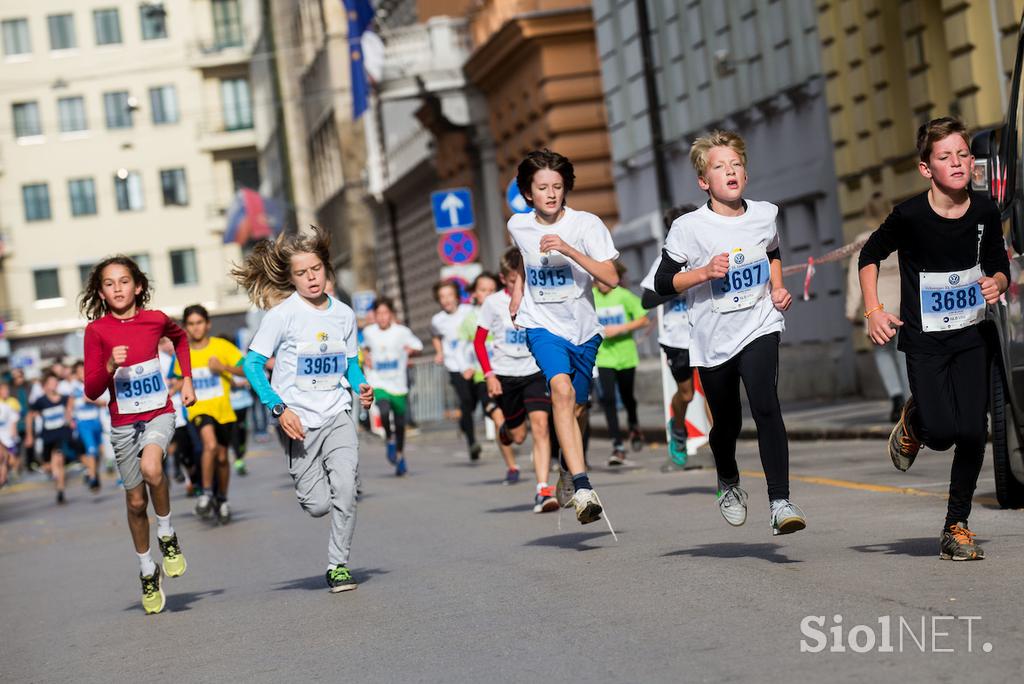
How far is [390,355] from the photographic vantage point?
866 inches

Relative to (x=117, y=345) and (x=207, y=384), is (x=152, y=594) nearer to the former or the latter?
(x=117, y=345)

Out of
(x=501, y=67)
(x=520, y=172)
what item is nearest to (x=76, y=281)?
(x=501, y=67)

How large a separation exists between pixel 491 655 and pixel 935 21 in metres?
16.1

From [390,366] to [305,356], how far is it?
1147 centimetres

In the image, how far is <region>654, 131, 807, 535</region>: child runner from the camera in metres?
9.05

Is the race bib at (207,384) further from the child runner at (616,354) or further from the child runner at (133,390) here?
the child runner at (133,390)

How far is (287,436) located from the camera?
10.4 m

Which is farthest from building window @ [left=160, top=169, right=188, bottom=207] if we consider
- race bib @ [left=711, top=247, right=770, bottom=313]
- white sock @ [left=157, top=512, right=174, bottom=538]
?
race bib @ [left=711, top=247, right=770, bottom=313]

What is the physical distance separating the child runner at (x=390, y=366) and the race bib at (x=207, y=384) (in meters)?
3.95

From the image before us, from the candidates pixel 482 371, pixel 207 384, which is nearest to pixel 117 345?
pixel 482 371

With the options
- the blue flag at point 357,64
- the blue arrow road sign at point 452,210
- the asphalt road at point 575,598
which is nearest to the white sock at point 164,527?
the asphalt road at point 575,598

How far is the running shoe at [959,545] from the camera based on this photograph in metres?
8.48

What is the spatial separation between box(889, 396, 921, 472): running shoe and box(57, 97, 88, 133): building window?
8350cm

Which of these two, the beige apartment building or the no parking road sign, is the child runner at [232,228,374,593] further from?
the beige apartment building
